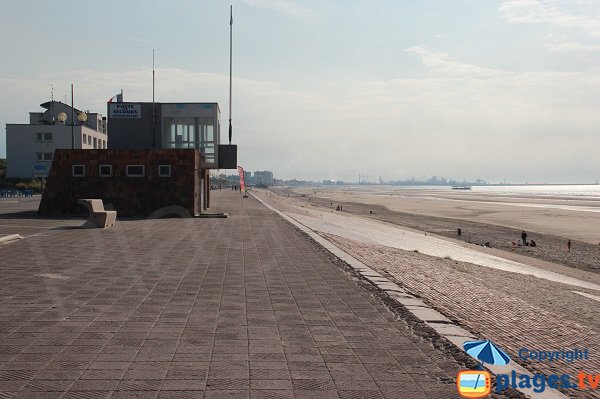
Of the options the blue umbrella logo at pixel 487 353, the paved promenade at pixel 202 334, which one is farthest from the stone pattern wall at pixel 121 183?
the blue umbrella logo at pixel 487 353

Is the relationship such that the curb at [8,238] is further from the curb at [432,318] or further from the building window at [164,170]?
the building window at [164,170]

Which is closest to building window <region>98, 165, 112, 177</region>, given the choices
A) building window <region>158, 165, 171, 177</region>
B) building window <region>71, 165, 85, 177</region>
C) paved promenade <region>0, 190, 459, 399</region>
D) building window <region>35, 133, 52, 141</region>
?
building window <region>71, 165, 85, 177</region>

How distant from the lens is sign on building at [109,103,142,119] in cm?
3100

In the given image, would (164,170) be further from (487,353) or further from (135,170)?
(487,353)

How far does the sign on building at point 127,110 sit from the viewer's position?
31.0 m

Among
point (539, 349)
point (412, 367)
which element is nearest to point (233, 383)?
point (412, 367)

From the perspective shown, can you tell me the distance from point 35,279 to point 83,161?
17573 millimetres

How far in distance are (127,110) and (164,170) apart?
7.94 metres

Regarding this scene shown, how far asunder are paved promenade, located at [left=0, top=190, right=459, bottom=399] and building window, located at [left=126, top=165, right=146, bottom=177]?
559 inches

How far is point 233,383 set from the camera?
4.42 m

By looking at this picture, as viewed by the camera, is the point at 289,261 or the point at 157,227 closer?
the point at 289,261

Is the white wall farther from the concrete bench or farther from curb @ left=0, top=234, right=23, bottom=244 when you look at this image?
curb @ left=0, top=234, right=23, bottom=244

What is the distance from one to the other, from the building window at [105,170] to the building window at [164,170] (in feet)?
7.84

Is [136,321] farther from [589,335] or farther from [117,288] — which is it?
[589,335]
